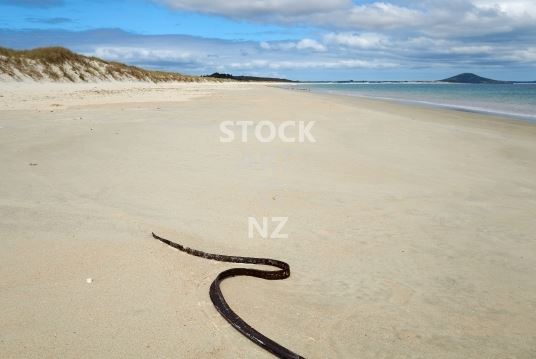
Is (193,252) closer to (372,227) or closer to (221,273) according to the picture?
(221,273)

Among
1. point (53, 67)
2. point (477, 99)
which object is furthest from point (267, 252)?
point (477, 99)

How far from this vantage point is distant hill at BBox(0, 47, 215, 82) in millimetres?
24172

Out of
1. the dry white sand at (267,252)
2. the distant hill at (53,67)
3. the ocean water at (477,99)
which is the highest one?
the distant hill at (53,67)

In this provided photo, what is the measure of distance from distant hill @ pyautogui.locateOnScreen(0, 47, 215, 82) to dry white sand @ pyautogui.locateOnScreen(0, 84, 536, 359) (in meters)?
21.3

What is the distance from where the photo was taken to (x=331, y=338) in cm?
222

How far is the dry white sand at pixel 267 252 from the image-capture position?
7.19 feet

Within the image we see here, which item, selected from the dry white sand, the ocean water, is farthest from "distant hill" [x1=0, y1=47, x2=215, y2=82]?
the ocean water

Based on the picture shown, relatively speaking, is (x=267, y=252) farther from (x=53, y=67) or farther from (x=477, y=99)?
(x=477, y=99)

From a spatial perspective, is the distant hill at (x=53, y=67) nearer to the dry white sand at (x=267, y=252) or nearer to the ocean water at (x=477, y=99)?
the dry white sand at (x=267, y=252)

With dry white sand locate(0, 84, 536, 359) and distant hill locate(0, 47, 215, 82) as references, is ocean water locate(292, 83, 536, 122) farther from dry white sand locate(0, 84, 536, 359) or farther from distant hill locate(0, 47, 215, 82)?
distant hill locate(0, 47, 215, 82)

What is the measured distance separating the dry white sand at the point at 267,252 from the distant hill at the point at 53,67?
21.3 metres

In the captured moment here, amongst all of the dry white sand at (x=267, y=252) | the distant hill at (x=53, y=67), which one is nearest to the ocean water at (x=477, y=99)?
the dry white sand at (x=267, y=252)

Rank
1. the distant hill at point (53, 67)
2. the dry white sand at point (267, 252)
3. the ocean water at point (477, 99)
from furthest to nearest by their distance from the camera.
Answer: the distant hill at point (53, 67) → the ocean water at point (477, 99) → the dry white sand at point (267, 252)

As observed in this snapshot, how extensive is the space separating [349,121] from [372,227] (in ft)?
27.1
